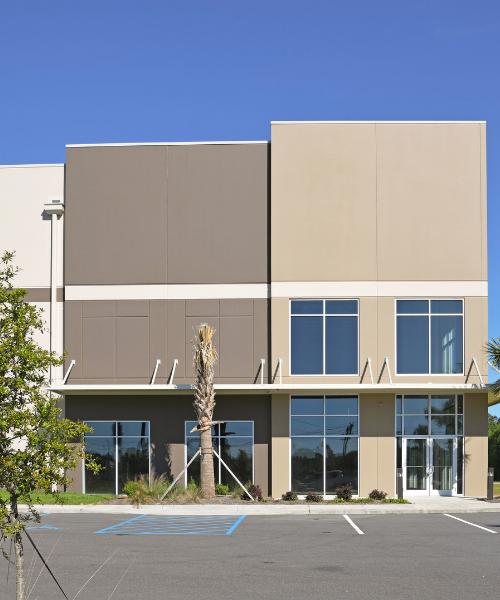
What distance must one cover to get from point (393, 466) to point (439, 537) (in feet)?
30.9

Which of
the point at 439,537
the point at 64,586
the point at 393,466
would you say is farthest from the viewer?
the point at 393,466

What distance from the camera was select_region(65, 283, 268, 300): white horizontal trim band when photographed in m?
26.2

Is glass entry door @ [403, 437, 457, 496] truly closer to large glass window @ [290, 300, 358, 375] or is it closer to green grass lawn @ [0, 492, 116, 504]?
large glass window @ [290, 300, 358, 375]

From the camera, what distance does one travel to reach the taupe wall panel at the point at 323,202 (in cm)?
2600

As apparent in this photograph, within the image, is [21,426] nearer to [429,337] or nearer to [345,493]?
[345,493]

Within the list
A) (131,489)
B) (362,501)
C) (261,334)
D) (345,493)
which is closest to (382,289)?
(261,334)

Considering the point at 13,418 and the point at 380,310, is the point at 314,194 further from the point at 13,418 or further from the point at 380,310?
the point at 13,418

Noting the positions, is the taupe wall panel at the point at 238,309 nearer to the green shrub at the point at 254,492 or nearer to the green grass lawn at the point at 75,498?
the green shrub at the point at 254,492


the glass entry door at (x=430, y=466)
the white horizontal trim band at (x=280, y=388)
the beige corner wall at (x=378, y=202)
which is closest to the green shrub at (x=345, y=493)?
the glass entry door at (x=430, y=466)

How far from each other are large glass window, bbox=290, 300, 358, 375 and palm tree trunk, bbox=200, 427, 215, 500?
4.31m

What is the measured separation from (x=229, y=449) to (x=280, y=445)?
1.92m

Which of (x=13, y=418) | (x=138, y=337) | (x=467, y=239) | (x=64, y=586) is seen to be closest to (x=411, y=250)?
(x=467, y=239)

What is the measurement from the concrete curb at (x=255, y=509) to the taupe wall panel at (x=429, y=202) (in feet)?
28.3

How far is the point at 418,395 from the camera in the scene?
84.2 ft
